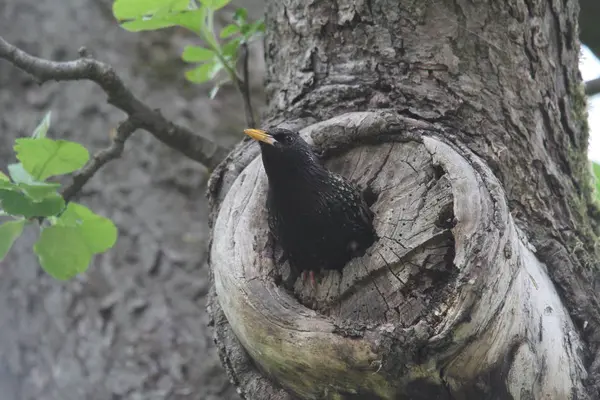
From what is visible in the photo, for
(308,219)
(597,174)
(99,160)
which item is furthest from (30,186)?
(597,174)

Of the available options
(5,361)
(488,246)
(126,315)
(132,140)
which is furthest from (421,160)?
(5,361)

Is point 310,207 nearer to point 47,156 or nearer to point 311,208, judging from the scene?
point 311,208

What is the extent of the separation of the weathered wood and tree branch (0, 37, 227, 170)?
55cm

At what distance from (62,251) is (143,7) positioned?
2.24ft

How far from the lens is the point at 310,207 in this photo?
1.94 meters

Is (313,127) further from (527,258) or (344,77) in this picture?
(527,258)

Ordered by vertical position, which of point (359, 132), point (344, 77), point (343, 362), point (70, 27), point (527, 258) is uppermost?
point (70, 27)

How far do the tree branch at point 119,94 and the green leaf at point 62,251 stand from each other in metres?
0.42

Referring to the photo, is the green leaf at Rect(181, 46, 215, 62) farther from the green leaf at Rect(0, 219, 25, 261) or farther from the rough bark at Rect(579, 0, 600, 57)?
the rough bark at Rect(579, 0, 600, 57)

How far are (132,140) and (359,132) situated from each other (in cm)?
152

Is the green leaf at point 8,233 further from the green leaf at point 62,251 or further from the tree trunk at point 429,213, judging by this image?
the tree trunk at point 429,213

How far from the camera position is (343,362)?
59.2 inches

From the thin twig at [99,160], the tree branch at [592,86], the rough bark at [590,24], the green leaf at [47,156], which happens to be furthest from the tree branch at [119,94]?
the rough bark at [590,24]

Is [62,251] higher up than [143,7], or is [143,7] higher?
[143,7]
